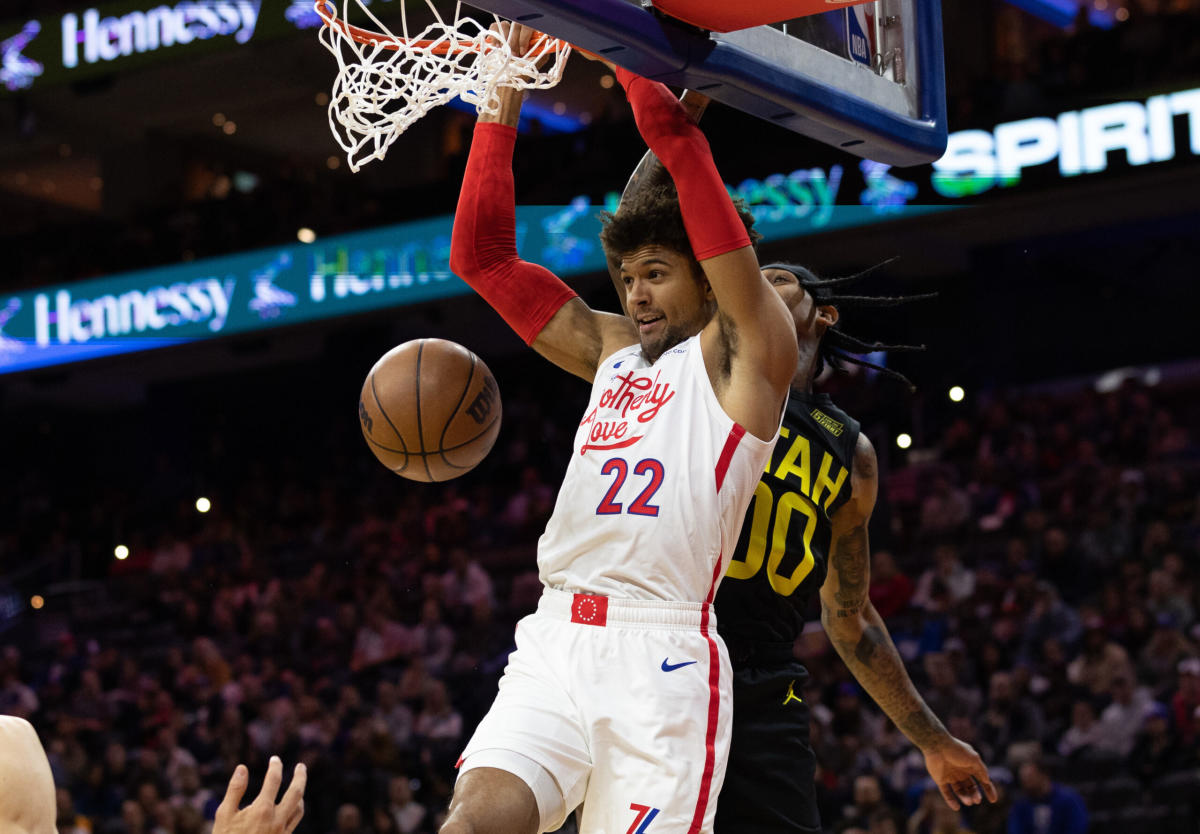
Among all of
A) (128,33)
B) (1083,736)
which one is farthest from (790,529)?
(128,33)

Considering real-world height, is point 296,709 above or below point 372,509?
below

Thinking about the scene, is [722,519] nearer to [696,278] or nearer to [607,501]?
[607,501]

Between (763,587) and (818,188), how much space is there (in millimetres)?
8848

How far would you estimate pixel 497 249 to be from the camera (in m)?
3.56

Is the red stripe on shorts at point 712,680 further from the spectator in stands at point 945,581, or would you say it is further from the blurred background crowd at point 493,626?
the spectator in stands at point 945,581

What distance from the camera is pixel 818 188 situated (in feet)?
39.1

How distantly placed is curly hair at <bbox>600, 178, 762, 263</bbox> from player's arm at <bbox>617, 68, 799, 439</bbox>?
0.15 metres

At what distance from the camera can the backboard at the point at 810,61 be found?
2736mm

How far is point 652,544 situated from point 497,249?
999 mm

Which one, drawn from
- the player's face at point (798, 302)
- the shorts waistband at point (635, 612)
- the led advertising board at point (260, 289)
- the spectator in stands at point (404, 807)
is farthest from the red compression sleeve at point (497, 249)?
the led advertising board at point (260, 289)

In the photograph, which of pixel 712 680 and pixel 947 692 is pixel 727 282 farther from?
pixel 947 692

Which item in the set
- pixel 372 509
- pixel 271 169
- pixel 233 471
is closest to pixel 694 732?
pixel 372 509

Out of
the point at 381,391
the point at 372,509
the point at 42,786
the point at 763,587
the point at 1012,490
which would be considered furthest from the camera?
the point at 372,509

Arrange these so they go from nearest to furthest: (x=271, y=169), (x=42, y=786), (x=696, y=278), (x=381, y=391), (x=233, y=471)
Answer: (x=42, y=786) → (x=696, y=278) → (x=381, y=391) → (x=233, y=471) → (x=271, y=169)
